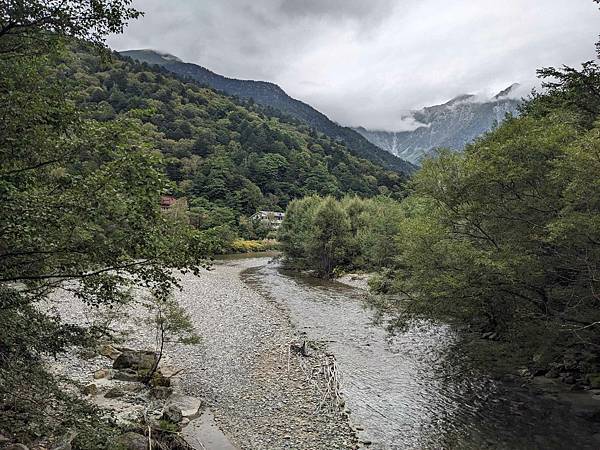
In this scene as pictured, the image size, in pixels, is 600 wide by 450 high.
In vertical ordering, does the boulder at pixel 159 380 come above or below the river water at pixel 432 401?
above

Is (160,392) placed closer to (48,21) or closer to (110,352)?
(110,352)

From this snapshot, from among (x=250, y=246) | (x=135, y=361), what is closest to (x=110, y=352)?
(x=135, y=361)

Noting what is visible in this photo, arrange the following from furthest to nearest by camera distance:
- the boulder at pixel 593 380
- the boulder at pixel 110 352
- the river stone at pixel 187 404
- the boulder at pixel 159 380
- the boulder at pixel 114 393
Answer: the boulder at pixel 110 352 → the boulder at pixel 593 380 → the boulder at pixel 159 380 → the boulder at pixel 114 393 → the river stone at pixel 187 404

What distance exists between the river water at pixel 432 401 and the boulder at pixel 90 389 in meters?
8.31

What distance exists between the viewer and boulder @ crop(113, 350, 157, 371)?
16.0 metres

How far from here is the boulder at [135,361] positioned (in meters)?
16.0

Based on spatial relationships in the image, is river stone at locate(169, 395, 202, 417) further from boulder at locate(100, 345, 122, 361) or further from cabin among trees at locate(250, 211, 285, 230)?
cabin among trees at locate(250, 211, 285, 230)

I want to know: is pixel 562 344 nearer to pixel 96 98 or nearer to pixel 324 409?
pixel 324 409

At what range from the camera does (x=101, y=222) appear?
22.3 ft

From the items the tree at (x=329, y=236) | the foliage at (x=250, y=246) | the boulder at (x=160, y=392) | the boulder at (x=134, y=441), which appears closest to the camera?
the boulder at (x=134, y=441)

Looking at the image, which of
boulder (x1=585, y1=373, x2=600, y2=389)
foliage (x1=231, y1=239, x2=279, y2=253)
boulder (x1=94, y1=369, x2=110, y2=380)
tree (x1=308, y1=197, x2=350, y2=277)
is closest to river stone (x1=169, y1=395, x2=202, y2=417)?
boulder (x1=94, y1=369, x2=110, y2=380)

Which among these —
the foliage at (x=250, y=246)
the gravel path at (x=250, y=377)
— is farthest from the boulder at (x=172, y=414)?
the foliage at (x=250, y=246)

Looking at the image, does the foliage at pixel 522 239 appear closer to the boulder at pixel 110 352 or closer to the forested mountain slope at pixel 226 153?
the boulder at pixel 110 352

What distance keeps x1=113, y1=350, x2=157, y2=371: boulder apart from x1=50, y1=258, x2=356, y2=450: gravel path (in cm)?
101
